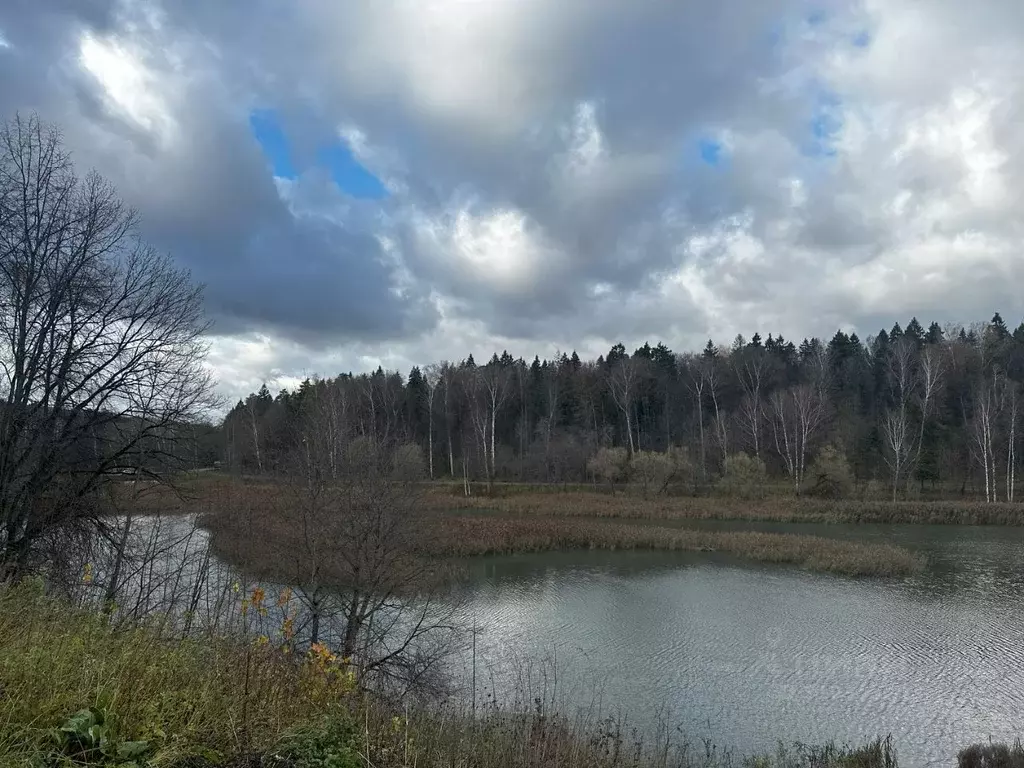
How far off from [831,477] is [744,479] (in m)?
5.87

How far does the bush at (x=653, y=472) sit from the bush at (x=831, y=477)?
985 centimetres

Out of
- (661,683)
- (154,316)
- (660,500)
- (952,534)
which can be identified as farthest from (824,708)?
(660,500)

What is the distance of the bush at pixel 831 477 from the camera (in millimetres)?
43594

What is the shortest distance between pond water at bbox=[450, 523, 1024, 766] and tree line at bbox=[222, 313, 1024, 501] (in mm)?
23195

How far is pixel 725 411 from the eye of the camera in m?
→ 66.2

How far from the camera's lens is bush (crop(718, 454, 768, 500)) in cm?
4406

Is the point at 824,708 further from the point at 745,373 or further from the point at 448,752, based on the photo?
the point at 745,373

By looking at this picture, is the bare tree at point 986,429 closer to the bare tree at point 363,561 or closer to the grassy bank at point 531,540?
the grassy bank at point 531,540

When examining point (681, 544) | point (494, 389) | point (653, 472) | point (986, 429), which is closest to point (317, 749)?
point (681, 544)

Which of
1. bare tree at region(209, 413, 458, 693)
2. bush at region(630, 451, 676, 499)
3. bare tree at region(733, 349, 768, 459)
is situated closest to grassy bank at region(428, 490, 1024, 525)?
bush at region(630, 451, 676, 499)

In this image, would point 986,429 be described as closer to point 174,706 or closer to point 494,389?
point 494,389

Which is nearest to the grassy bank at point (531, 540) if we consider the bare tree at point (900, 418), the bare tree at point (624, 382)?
the bare tree at point (900, 418)

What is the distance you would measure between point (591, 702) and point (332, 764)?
958 centimetres

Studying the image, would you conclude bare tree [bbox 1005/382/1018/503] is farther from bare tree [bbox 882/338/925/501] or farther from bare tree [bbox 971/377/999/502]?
bare tree [bbox 882/338/925/501]
